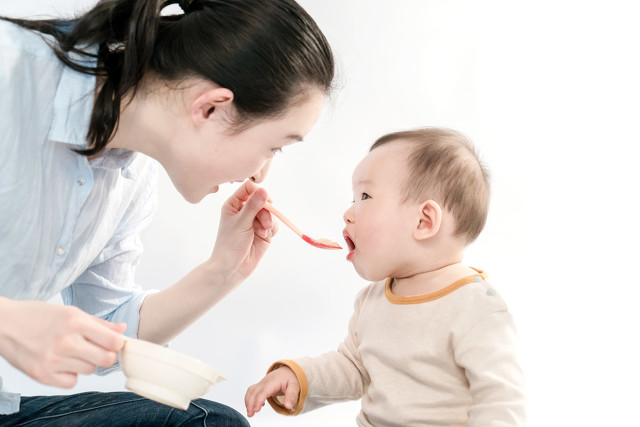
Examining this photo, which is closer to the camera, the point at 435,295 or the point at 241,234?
the point at 435,295

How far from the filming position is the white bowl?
3.40 ft

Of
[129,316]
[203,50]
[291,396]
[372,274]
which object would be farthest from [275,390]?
[203,50]

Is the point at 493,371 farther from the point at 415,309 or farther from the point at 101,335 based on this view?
the point at 101,335

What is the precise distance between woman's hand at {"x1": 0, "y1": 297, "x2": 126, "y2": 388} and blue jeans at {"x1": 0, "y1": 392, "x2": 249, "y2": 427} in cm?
50

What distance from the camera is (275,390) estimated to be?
4.88 ft

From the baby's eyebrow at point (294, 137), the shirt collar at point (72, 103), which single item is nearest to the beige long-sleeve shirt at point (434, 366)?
the baby's eyebrow at point (294, 137)

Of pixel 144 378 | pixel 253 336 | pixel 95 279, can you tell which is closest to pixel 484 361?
pixel 144 378

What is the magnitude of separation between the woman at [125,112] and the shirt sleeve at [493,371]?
0.51 meters

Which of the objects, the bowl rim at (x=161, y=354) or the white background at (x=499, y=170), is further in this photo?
the white background at (x=499, y=170)

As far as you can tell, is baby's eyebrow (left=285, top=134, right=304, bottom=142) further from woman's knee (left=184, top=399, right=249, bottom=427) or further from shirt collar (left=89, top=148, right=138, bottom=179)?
woman's knee (left=184, top=399, right=249, bottom=427)

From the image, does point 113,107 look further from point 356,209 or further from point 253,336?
point 253,336

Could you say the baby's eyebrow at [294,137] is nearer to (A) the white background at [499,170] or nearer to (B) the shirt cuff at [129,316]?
(B) the shirt cuff at [129,316]

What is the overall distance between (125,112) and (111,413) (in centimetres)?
61

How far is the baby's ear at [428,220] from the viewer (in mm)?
1454
